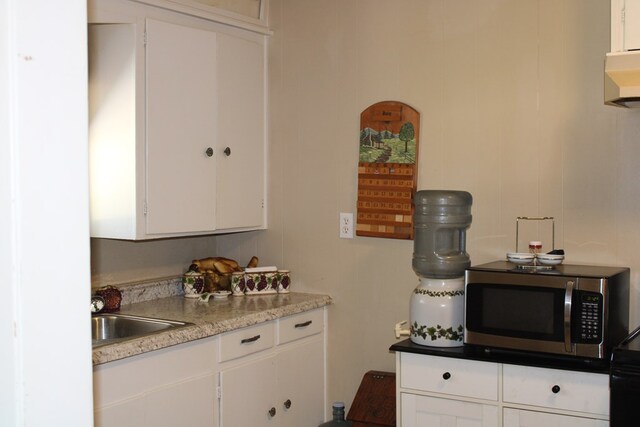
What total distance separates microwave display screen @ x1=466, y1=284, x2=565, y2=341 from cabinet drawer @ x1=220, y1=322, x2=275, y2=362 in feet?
2.84

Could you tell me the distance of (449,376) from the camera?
271 centimetres

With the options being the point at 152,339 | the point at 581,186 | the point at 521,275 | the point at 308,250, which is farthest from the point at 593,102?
the point at 152,339

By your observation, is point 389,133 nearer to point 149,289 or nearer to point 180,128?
point 180,128

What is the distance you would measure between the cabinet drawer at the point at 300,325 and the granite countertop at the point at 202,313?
36 mm

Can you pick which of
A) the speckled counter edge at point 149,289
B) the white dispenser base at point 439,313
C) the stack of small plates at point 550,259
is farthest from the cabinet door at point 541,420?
the speckled counter edge at point 149,289

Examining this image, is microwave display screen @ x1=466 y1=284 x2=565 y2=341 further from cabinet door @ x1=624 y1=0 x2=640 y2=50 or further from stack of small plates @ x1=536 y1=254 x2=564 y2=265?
cabinet door @ x1=624 y1=0 x2=640 y2=50

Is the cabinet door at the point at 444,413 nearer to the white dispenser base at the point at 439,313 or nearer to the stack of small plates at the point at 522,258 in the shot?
the white dispenser base at the point at 439,313

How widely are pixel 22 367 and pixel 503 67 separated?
2.68 m

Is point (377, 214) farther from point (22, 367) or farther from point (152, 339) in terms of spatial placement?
point (22, 367)

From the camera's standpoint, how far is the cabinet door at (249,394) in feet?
9.53

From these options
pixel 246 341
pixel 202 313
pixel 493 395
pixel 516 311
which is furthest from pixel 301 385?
pixel 516 311

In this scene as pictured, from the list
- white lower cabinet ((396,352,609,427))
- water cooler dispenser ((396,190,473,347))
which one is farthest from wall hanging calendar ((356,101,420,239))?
white lower cabinet ((396,352,609,427))

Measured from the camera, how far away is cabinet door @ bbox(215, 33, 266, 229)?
3.37m

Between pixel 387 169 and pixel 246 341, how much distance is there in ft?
3.26
